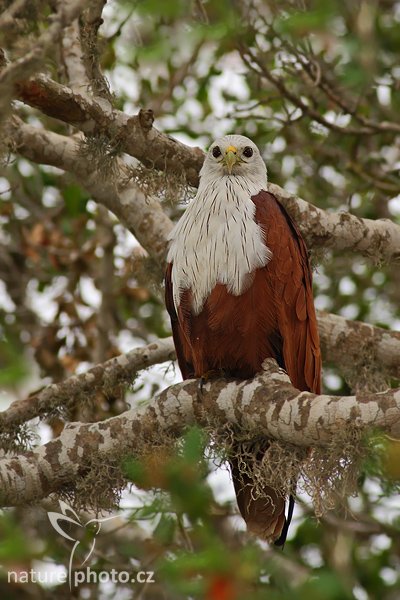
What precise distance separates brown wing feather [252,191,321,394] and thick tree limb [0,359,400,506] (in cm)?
30

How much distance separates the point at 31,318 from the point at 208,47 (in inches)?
94.6

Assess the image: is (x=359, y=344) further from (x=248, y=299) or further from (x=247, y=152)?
(x=247, y=152)

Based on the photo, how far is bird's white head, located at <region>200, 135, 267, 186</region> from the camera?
15.7ft

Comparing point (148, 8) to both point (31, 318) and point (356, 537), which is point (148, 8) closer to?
point (356, 537)

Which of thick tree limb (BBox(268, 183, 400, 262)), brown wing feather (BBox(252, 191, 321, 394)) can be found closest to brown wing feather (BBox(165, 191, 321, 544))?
brown wing feather (BBox(252, 191, 321, 394))

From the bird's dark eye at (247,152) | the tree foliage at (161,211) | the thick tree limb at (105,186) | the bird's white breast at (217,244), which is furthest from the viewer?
the bird's dark eye at (247,152)

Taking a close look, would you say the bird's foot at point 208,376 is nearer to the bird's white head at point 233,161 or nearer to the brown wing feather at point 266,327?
the brown wing feather at point 266,327

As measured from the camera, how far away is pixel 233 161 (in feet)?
15.7

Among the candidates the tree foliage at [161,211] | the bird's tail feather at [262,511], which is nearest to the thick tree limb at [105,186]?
the tree foliage at [161,211]

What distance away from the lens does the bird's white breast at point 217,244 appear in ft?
13.7

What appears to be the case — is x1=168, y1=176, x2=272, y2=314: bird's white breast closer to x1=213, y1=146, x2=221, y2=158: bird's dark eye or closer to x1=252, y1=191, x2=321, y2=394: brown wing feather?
x1=252, y1=191, x2=321, y2=394: brown wing feather

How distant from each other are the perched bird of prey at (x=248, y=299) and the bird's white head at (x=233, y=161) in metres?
0.30

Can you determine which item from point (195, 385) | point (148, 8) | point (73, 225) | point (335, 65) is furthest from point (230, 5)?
point (73, 225)

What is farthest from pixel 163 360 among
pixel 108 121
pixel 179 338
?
pixel 108 121
